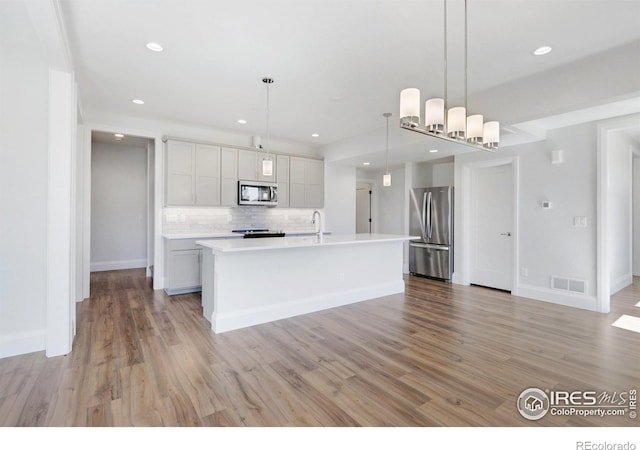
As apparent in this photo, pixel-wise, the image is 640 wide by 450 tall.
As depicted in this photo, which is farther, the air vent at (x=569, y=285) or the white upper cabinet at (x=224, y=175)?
the white upper cabinet at (x=224, y=175)

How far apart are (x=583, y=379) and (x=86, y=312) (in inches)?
196

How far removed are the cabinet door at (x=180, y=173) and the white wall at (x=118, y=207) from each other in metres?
2.51

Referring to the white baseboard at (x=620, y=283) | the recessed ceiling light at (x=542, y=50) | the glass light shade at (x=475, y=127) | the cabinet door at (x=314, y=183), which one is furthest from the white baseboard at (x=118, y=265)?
the white baseboard at (x=620, y=283)

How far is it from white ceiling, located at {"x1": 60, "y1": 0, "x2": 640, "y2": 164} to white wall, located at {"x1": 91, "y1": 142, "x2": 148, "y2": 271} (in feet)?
8.41

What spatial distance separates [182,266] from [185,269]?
0.21ft

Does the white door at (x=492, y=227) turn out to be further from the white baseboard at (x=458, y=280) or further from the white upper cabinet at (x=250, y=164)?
the white upper cabinet at (x=250, y=164)

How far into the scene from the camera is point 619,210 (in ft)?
17.0

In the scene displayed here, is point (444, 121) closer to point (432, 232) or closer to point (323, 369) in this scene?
point (323, 369)

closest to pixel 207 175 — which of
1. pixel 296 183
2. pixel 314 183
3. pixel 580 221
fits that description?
pixel 296 183

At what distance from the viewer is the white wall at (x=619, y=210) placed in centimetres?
482

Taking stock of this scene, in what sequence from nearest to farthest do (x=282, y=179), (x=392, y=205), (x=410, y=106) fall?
(x=410, y=106)
(x=282, y=179)
(x=392, y=205)

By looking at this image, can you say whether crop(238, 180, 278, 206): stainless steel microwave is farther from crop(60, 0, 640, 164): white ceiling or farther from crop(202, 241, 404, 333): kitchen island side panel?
crop(202, 241, 404, 333): kitchen island side panel

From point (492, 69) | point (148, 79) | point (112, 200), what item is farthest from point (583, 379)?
point (112, 200)
